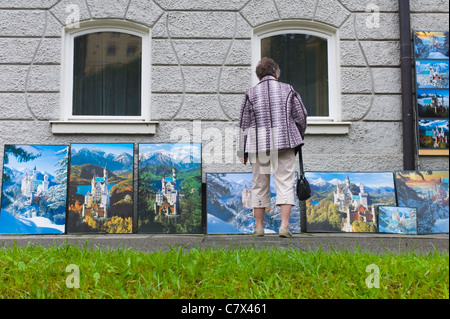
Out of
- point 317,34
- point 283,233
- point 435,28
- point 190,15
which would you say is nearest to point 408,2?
point 435,28

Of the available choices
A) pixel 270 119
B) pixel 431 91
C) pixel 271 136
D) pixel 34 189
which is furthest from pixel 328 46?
pixel 34 189

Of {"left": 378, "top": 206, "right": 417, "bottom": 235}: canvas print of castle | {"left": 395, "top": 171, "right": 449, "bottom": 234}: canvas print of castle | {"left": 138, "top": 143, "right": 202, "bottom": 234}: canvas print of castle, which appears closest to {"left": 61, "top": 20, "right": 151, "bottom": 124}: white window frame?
{"left": 138, "top": 143, "right": 202, "bottom": 234}: canvas print of castle

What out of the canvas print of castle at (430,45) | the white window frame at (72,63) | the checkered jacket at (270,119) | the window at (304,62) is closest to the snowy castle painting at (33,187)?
the white window frame at (72,63)

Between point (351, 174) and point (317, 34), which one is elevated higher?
point (317, 34)

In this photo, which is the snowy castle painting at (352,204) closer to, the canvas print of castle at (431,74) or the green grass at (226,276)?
the canvas print of castle at (431,74)

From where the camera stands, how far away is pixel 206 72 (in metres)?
5.96

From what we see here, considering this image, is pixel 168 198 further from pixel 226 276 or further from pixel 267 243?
pixel 226 276

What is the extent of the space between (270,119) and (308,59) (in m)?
2.37

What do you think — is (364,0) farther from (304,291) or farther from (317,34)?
(304,291)

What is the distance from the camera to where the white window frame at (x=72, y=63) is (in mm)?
5980

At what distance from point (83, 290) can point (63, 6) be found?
193 inches

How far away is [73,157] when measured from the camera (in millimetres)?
5586

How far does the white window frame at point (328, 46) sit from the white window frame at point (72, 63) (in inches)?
60.6

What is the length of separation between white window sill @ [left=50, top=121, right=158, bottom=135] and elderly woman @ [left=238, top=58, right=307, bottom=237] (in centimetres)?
180
